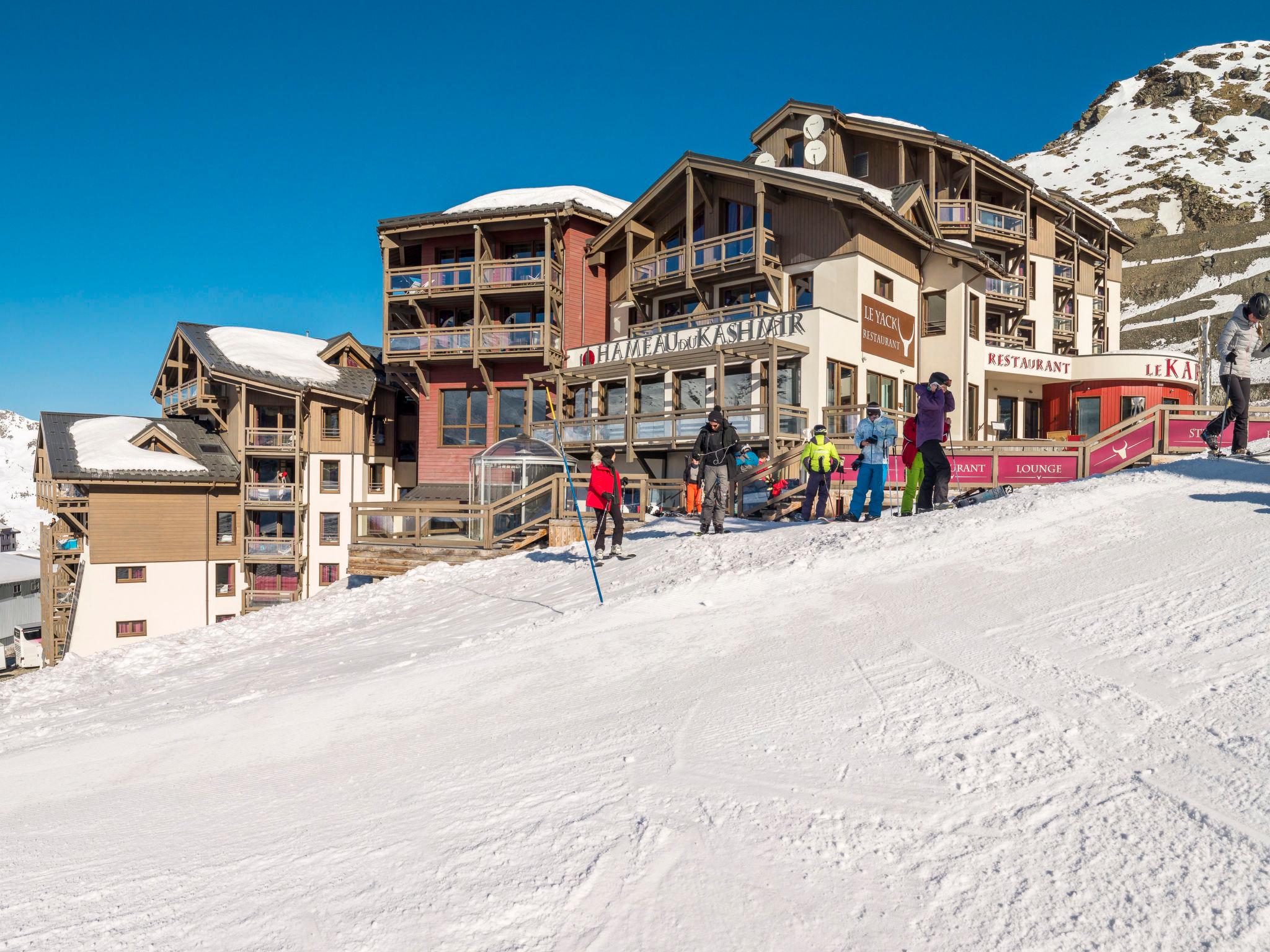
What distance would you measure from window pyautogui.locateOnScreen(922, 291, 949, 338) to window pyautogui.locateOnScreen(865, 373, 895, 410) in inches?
133

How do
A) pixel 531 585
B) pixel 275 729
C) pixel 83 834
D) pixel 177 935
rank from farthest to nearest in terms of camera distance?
pixel 531 585 < pixel 275 729 < pixel 83 834 < pixel 177 935

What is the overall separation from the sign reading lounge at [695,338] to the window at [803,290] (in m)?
2.49

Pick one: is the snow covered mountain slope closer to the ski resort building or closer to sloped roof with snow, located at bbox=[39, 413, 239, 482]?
sloped roof with snow, located at bbox=[39, 413, 239, 482]

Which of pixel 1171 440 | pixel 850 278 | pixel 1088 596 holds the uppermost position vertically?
pixel 850 278

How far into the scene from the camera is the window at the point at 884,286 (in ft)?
79.0

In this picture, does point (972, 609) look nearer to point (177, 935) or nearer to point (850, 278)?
point (177, 935)

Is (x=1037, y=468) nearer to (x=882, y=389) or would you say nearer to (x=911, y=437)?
(x=911, y=437)

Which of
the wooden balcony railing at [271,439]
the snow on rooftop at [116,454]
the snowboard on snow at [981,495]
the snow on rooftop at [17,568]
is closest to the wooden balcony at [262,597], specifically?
the snow on rooftop at [116,454]

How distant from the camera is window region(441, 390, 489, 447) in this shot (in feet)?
101

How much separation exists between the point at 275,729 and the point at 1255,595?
748cm

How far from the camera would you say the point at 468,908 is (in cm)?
313

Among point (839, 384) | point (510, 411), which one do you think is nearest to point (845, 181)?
point (839, 384)

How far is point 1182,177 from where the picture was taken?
307ft

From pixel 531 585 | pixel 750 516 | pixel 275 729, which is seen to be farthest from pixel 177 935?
pixel 750 516
